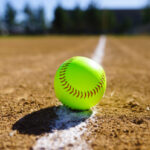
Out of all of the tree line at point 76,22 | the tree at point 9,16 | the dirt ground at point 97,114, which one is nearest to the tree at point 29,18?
the tree line at point 76,22

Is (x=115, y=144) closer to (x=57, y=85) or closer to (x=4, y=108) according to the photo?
(x=57, y=85)

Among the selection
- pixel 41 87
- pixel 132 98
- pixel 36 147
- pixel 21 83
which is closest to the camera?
pixel 36 147

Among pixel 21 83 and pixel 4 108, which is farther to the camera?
pixel 21 83

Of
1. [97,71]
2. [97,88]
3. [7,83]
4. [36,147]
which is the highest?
[97,71]

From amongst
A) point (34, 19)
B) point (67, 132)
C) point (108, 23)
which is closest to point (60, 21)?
point (108, 23)

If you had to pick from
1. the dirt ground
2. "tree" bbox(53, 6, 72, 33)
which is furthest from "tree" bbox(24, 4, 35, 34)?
the dirt ground

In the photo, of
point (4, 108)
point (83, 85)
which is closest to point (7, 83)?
point (4, 108)

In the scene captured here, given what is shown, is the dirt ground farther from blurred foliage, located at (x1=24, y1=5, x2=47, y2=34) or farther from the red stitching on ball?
blurred foliage, located at (x1=24, y1=5, x2=47, y2=34)
